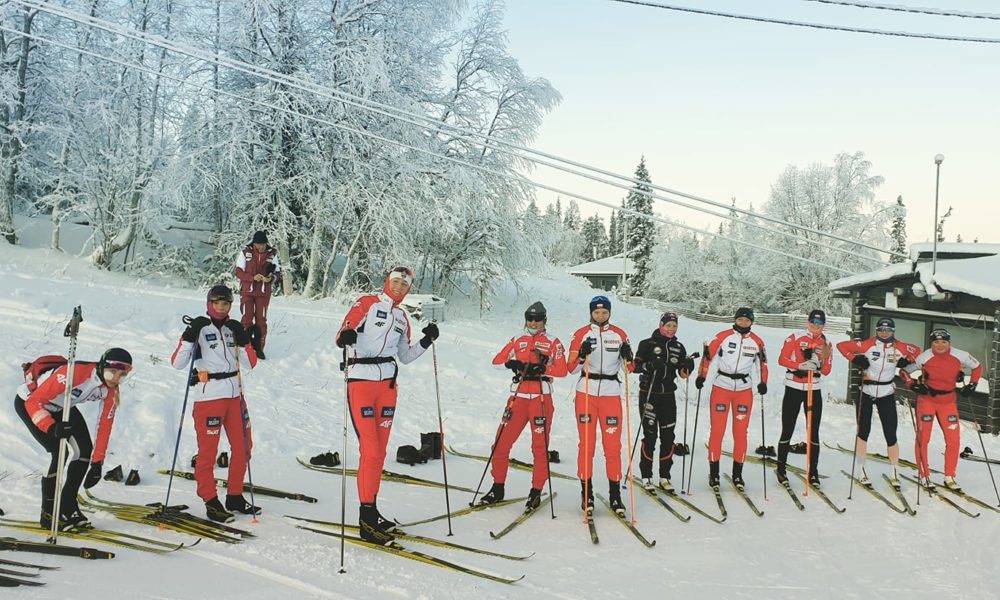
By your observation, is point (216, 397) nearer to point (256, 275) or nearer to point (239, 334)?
point (239, 334)

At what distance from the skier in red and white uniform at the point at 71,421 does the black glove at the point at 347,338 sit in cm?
171

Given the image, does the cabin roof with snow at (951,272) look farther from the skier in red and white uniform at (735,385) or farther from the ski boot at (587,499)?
the ski boot at (587,499)

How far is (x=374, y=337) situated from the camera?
211 inches

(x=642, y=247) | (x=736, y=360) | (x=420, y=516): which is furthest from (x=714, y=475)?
(x=642, y=247)

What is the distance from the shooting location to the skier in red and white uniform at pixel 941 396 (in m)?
7.40

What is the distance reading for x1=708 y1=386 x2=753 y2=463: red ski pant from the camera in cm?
710

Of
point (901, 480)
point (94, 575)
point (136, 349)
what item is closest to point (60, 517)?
point (94, 575)

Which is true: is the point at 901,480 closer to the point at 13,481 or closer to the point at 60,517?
the point at 60,517

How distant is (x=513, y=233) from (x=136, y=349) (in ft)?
50.5

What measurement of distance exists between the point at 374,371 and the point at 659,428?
3.62 meters

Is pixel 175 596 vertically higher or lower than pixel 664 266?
lower

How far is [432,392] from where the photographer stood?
10.7 metres

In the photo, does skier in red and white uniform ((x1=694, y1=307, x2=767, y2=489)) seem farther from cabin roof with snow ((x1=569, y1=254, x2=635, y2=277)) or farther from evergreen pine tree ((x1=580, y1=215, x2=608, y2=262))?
evergreen pine tree ((x1=580, y1=215, x2=608, y2=262))

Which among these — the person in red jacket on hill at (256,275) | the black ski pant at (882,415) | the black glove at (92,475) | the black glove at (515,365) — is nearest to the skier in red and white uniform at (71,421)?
the black glove at (92,475)
